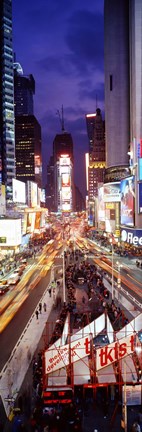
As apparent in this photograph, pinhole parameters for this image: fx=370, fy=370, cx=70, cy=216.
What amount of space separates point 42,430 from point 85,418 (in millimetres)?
1999

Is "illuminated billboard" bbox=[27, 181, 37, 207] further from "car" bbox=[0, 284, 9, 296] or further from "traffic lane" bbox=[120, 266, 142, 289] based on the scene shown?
"car" bbox=[0, 284, 9, 296]

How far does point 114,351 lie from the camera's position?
16.4m

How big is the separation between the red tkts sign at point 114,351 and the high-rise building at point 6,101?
373ft

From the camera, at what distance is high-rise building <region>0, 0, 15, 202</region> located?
12850 cm

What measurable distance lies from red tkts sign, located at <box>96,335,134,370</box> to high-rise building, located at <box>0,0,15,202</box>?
11376 centimetres

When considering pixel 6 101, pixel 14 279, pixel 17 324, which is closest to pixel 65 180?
pixel 6 101

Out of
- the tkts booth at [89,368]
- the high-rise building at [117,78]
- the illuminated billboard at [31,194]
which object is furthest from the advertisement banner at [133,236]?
the high-rise building at [117,78]

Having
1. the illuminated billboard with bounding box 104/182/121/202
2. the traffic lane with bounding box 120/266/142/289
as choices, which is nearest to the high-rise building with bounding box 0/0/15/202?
the illuminated billboard with bounding box 104/182/121/202

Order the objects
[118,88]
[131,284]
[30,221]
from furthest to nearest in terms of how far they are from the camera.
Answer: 1. [118,88]
2. [30,221]
3. [131,284]

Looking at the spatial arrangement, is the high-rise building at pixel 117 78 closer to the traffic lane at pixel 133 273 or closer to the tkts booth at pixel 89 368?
the traffic lane at pixel 133 273

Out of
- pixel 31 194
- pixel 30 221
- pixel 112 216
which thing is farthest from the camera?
pixel 31 194

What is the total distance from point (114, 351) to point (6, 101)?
12483 cm

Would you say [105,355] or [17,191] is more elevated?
[17,191]

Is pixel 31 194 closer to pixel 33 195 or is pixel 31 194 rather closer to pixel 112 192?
pixel 33 195
